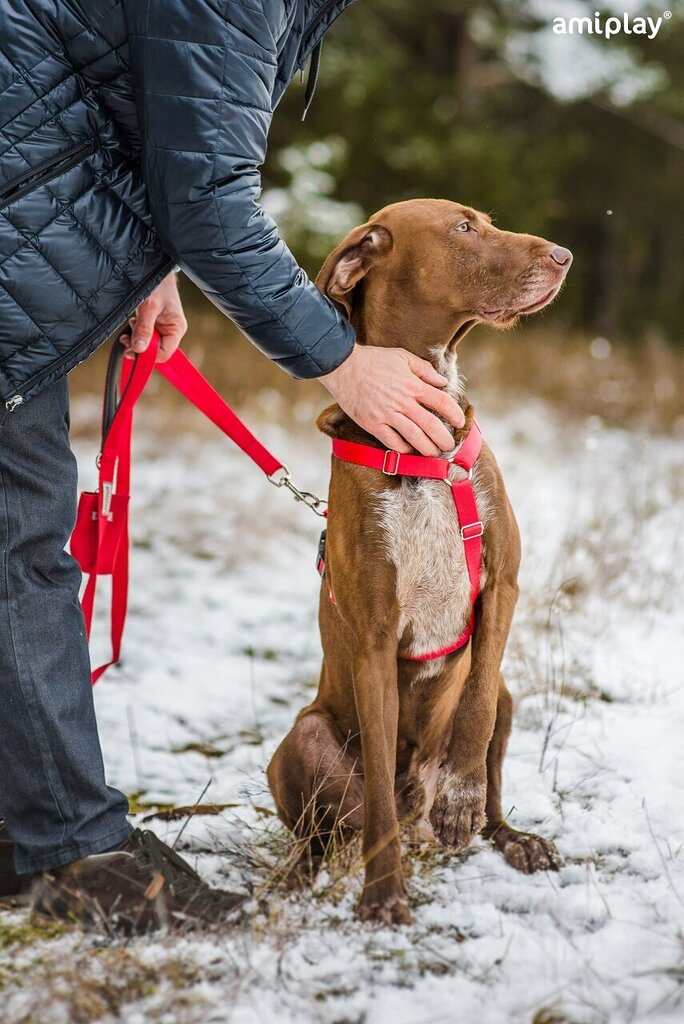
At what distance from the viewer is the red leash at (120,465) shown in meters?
2.92

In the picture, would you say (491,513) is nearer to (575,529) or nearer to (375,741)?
(375,741)

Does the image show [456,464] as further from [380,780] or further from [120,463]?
[120,463]

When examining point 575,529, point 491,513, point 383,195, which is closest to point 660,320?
point 383,195

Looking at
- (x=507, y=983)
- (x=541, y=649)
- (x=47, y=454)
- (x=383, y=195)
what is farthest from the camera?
(x=383, y=195)

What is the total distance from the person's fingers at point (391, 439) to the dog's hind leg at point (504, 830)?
789mm

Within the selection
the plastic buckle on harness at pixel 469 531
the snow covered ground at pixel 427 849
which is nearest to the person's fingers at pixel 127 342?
the plastic buckle on harness at pixel 469 531

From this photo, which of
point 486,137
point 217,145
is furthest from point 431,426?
point 486,137

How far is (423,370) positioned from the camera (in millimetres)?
2633

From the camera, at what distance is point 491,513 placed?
266cm

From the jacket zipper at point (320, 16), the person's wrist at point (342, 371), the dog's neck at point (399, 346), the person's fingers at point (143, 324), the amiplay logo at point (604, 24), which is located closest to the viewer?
the jacket zipper at point (320, 16)

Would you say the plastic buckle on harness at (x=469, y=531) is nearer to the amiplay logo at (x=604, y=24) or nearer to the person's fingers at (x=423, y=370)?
the person's fingers at (x=423, y=370)

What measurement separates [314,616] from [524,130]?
13.1 meters

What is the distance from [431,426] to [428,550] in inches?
12.7

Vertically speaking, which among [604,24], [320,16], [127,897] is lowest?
[127,897]
